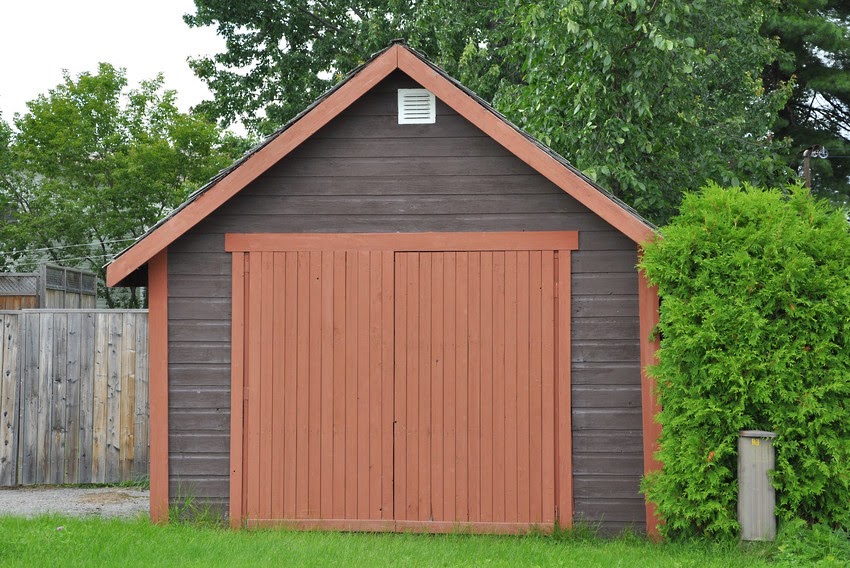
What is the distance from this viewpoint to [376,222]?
934 centimetres

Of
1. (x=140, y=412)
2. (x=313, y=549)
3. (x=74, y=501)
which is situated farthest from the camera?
(x=140, y=412)

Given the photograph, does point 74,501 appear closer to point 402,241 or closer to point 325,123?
point 402,241

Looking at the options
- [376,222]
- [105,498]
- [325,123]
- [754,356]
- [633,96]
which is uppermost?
[633,96]

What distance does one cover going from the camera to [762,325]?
322 inches

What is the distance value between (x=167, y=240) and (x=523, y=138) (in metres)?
3.22

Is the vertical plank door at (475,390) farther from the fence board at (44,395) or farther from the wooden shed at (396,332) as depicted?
the fence board at (44,395)

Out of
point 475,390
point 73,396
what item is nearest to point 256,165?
point 475,390

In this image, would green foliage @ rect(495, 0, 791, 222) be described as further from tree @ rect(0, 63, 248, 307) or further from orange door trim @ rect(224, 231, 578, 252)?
tree @ rect(0, 63, 248, 307)

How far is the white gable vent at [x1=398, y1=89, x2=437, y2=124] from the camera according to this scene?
9.27 metres

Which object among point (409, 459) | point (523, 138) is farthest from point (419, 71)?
point (409, 459)

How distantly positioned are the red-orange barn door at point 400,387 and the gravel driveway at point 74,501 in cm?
186

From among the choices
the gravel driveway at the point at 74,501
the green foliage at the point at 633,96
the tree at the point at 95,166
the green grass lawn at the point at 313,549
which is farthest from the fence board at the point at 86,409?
the tree at the point at 95,166

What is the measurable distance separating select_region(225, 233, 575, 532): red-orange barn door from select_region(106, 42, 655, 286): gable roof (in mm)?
647

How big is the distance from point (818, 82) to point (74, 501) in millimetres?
21956
